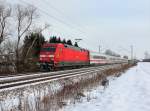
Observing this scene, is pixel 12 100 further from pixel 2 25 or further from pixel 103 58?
pixel 103 58

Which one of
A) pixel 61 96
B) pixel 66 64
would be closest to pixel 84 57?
pixel 66 64

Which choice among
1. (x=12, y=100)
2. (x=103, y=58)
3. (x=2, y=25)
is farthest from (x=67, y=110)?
(x=103, y=58)

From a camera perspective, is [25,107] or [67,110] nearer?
[25,107]

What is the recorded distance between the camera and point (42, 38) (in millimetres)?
59594

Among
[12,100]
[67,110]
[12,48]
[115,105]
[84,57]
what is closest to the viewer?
[67,110]

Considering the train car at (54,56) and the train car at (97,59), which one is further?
the train car at (97,59)

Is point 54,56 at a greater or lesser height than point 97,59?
greater

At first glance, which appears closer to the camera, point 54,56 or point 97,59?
point 54,56

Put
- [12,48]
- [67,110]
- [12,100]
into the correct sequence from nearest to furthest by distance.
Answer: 1. [67,110]
2. [12,100]
3. [12,48]

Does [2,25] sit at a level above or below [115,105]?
above

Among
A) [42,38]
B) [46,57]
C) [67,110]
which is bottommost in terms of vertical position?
[67,110]

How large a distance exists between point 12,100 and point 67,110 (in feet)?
8.63

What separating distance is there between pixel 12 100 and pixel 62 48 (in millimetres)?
21608

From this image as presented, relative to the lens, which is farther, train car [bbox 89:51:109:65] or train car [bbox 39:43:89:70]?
train car [bbox 89:51:109:65]
